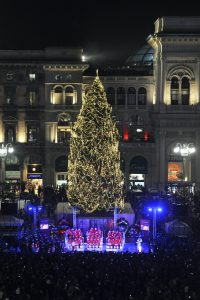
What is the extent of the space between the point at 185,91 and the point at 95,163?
28632 millimetres

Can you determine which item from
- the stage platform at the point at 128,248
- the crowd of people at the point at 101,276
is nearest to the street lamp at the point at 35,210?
the stage platform at the point at 128,248

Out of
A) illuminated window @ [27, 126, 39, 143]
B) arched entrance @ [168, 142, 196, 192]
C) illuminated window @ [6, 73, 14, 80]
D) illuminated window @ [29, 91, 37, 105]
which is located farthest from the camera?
illuminated window @ [27, 126, 39, 143]

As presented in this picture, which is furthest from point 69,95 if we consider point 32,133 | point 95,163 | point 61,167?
point 95,163

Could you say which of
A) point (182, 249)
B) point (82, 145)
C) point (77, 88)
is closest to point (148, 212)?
point (82, 145)

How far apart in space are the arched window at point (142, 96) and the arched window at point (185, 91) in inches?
207

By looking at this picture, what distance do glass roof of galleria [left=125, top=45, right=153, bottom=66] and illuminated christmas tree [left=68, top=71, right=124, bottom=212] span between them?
3841 cm

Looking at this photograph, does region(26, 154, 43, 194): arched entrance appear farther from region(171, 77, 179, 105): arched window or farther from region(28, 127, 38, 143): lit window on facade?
region(171, 77, 179, 105): arched window

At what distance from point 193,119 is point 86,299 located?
54.9 meters

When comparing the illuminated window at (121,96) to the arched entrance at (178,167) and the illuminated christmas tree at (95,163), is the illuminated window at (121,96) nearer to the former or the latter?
the arched entrance at (178,167)

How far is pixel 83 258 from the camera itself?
35.2 metres

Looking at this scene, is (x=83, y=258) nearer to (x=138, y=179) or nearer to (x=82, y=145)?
(x=82, y=145)

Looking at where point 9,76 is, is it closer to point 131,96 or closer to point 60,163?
point 60,163

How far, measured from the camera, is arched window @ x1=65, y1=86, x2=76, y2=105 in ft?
269

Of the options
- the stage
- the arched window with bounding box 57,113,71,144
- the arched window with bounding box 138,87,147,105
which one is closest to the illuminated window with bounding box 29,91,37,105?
the arched window with bounding box 57,113,71,144
